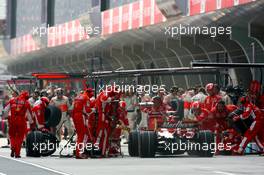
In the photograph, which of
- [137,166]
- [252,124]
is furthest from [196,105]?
[137,166]

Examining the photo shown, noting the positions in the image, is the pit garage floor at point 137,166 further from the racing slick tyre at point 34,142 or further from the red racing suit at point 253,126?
the red racing suit at point 253,126

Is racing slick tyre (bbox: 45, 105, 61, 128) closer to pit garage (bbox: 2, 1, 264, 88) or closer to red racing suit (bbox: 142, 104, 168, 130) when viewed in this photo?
red racing suit (bbox: 142, 104, 168, 130)

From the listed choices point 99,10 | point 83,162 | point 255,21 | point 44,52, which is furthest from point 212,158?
point 44,52

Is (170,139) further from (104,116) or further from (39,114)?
(39,114)

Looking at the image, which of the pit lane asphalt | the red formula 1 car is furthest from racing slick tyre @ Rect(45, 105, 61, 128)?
the red formula 1 car

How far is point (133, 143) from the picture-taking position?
27297mm

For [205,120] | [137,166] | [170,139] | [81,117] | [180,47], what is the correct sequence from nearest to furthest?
[137,166] → [81,117] → [170,139] → [205,120] → [180,47]

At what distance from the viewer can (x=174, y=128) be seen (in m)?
27.4

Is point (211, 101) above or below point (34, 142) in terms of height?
above

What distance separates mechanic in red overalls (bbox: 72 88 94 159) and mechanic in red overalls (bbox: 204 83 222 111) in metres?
3.02

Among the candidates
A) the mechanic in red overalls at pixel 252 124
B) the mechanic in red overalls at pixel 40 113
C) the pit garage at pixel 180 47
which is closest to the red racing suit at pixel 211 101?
the pit garage at pixel 180 47

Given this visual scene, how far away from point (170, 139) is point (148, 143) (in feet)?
2.78

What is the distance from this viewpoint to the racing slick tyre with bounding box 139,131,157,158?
26641mm

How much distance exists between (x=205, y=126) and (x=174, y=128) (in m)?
1.32
